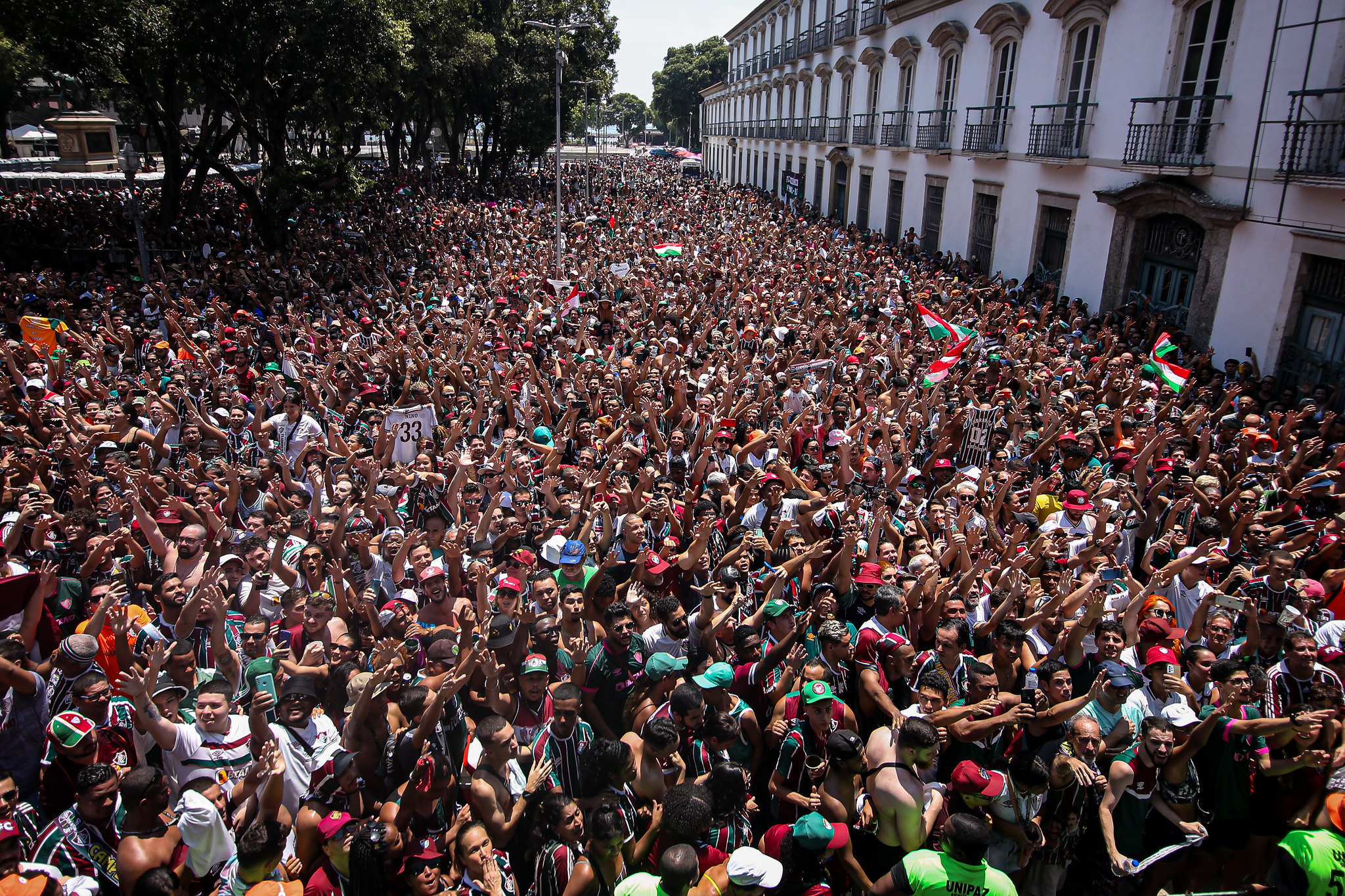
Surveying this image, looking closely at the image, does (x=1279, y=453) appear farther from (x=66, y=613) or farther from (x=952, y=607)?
(x=66, y=613)

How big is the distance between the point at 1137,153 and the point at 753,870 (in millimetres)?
14312

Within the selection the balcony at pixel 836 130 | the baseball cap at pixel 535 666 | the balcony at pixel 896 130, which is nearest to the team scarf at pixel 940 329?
the baseball cap at pixel 535 666

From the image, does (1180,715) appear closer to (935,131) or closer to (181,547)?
(181,547)

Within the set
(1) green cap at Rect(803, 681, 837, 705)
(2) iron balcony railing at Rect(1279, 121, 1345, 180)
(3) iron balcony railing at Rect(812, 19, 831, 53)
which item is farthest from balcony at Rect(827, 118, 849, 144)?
(1) green cap at Rect(803, 681, 837, 705)

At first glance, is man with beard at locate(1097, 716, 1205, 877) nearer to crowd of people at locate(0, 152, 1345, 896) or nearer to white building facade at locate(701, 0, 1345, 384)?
crowd of people at locate(0, 152, 1345, 896)

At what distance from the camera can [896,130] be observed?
984 inches

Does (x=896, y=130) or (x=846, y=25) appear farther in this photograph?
(x=846, y=25)

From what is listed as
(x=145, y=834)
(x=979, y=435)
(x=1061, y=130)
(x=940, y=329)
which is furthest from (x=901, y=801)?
(x=1061, y=130)

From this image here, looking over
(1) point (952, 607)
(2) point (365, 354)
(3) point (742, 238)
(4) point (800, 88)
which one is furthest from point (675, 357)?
(4) point (800, 88)

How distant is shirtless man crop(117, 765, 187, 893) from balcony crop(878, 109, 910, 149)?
2500 cm

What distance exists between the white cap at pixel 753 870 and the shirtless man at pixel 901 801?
23.8 inches

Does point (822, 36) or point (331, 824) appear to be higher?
point (822, 36)

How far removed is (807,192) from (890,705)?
34506 mm

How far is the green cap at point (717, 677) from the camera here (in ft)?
12.8
